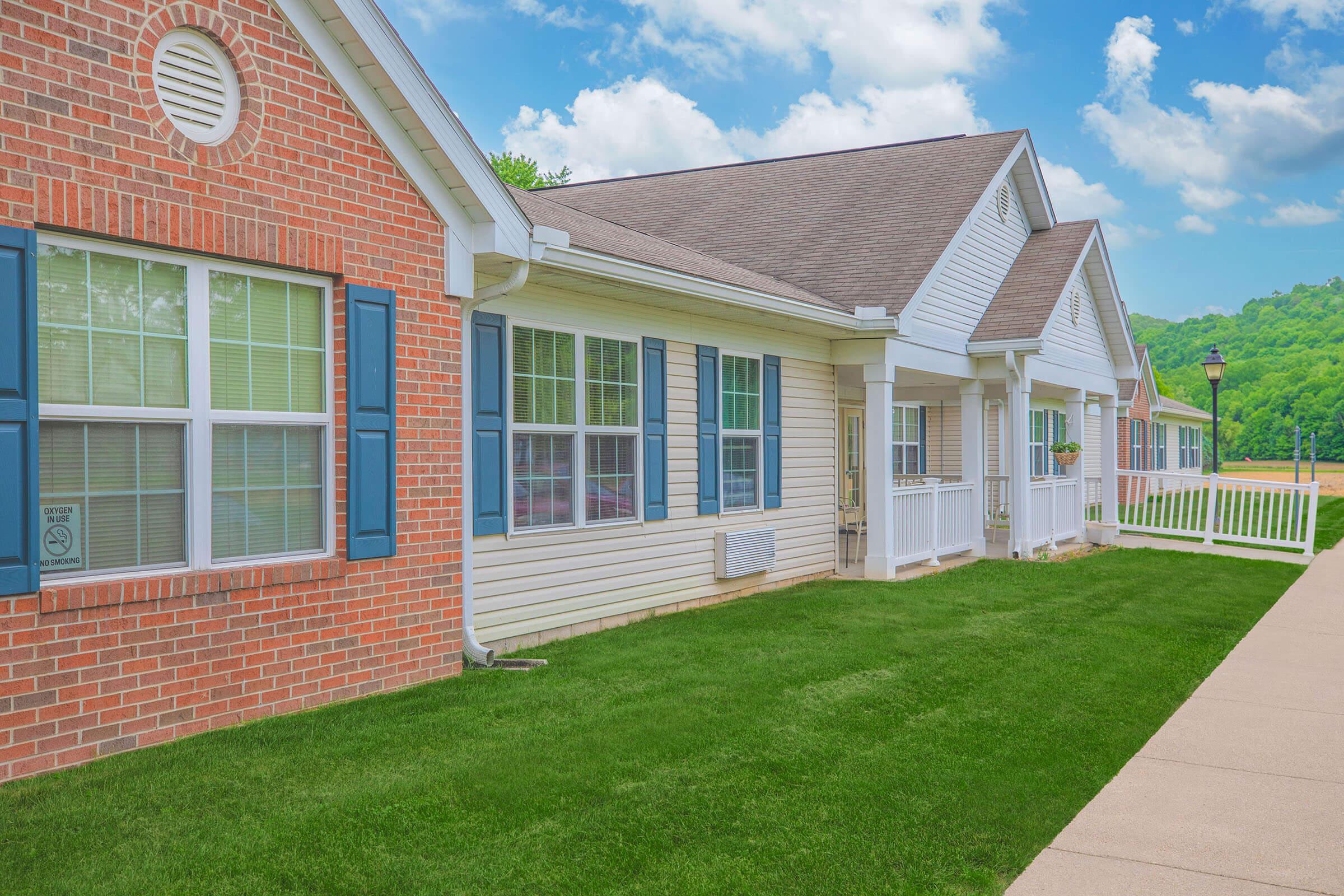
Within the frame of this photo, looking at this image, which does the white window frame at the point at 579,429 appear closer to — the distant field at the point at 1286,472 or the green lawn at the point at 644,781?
the green lawn at the point at 644,781

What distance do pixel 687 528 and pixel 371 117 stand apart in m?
4.87

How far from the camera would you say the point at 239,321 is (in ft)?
18.1

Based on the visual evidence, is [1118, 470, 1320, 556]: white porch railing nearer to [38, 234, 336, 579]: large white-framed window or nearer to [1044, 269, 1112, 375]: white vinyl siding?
[1044, 269, 1112, 375]: white vinyl siding

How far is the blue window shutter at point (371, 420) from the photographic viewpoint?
595 cm

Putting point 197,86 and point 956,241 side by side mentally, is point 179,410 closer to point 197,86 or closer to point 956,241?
point 197,86

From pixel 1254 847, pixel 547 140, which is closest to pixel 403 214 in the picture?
pixel 1254 847

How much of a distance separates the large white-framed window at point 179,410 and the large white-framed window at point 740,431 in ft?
16.1

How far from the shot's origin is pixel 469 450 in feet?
23.1

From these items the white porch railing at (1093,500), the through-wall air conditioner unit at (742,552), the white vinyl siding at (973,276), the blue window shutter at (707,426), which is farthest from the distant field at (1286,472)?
the blue window shutter at (707,426)

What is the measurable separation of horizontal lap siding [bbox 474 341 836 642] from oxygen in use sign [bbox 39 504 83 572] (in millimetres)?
2832

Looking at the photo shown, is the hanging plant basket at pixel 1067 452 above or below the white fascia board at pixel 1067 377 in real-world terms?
below

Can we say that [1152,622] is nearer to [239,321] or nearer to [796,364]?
[796,364]

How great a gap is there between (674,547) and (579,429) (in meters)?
1.81

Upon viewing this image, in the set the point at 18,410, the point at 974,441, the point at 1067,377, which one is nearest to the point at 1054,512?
the point at 1067,377
